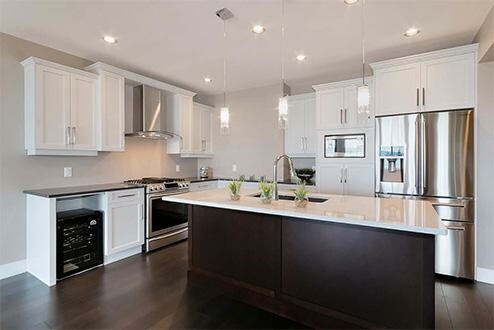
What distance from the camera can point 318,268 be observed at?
2.06 meters

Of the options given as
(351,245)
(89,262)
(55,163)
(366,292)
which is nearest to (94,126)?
(55,163)

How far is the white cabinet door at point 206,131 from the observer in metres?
5.30

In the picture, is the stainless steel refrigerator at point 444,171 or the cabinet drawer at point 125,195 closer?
the stainless steel refrigerator at point 444,171

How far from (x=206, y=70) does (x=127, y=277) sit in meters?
3.06

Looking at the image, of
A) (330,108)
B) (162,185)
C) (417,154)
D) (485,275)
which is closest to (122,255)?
(162,185)

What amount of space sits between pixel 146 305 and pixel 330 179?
2.80 metres

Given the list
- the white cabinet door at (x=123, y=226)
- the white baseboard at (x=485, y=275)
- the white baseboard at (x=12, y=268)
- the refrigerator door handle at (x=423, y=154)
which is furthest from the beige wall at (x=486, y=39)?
the white baseboard at (x=12, y=268)

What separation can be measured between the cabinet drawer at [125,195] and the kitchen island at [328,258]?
1254 mm

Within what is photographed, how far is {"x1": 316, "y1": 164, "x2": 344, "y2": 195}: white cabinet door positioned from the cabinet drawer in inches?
102

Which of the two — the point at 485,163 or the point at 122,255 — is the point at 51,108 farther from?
the point at 485,163

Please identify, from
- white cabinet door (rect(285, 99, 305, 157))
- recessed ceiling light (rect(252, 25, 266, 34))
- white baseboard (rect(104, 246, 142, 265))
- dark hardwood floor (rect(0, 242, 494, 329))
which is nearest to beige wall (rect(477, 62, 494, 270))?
dark hardwood floor (rect(0, 242, 494, 329))

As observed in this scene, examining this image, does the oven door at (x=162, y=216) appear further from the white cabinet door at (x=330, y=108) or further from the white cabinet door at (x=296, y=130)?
the white cabinet door at (x=330, y=108)

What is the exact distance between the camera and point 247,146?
521 centimetres

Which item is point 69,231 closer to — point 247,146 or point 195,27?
point 195,27
